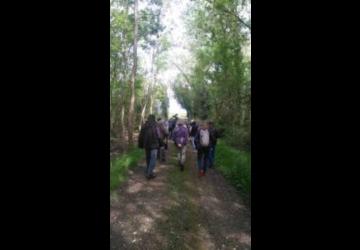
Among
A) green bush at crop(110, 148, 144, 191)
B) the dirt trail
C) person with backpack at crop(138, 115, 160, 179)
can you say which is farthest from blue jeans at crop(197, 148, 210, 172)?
green bush at crop(110, 148, 144, 191)

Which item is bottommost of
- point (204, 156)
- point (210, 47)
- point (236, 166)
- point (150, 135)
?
point (236, 166)

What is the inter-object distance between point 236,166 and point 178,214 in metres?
3.91

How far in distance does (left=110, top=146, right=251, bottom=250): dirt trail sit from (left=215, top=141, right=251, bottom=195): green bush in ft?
1.01

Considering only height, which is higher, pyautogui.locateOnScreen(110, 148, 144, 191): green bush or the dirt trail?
pyautogui.locateOnScreen(110, 148, 144, 191): green bush

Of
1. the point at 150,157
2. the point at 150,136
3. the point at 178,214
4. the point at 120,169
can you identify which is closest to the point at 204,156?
the point at 150,157

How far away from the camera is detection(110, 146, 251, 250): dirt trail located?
6.09 metres

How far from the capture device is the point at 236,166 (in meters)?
10.9

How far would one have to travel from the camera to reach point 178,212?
7.65 metres

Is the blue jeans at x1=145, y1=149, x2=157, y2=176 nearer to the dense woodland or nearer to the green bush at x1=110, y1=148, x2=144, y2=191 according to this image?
the green bush at x1=110, y1=148, x2=144, y2=191

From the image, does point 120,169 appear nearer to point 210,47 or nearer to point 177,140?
point 177,140

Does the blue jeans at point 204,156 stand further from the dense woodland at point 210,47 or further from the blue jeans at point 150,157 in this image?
the dense woodland at point 210,47

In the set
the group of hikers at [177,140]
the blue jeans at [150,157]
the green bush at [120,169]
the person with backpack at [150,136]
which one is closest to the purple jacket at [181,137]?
the group of hikers at [177,140]
